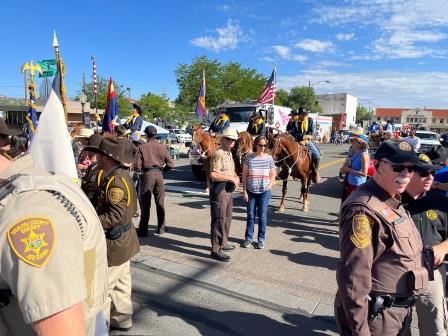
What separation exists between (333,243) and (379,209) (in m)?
4.81

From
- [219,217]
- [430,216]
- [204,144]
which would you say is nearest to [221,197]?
[219,217]

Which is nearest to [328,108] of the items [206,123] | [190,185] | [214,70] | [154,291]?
[214,70]

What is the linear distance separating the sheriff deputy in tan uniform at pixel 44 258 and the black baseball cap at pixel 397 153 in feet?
6.10

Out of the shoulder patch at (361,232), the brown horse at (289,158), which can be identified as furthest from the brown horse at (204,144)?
the shoulder patch at (361,232)

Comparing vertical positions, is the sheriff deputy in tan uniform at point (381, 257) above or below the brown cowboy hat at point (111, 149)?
below

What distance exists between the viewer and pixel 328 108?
101 m

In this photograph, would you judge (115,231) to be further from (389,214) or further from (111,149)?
(389,214)

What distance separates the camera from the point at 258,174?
6.09m

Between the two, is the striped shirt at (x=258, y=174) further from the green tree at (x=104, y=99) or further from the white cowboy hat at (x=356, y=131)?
the green tree at (x=104, y=99)

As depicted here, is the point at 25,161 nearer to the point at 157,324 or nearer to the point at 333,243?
the point at 157,324

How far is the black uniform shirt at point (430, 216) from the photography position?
3.12 m

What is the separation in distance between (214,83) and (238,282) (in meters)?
47.8

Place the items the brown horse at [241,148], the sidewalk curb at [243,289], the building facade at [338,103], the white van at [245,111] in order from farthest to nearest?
1. the building facade at [338,103]
2. the white van at [245,111]
3. the brown horse at [241,148]
4. the sidewalk curb at [243,289]

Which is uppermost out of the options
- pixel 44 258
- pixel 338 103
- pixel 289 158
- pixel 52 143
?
pixel 338 103
